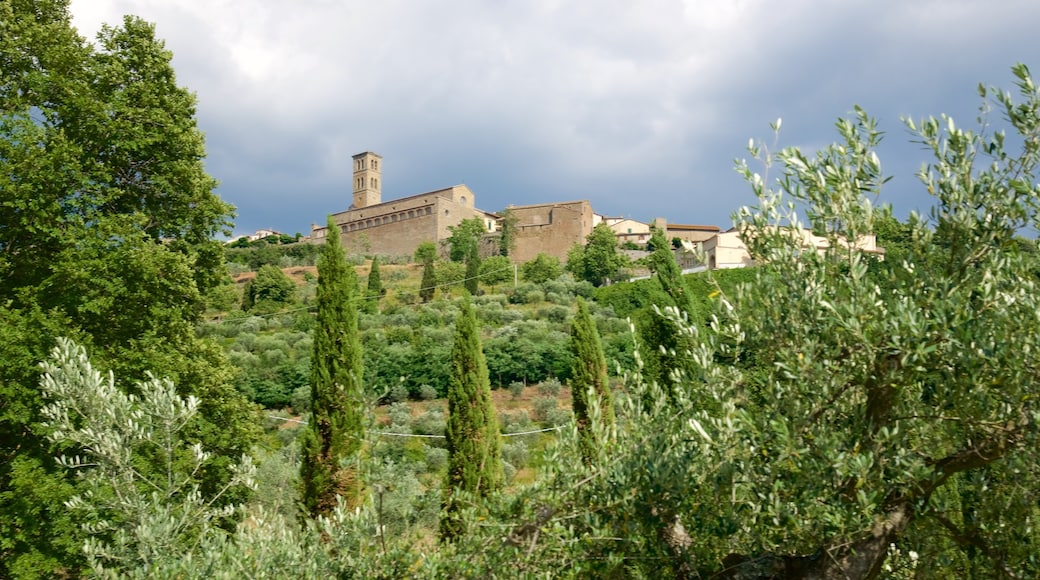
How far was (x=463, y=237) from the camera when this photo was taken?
76.1 metres

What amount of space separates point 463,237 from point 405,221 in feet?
44.5

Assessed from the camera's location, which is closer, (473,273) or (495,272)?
(473,273)

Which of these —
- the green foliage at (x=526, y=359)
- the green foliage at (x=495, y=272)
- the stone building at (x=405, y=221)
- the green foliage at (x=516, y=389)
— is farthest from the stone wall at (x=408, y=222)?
the green foliage at (x=516, y=389)

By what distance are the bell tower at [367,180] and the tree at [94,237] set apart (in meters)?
86.8

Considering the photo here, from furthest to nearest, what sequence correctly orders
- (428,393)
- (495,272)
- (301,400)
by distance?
(495,272), (428,393), (301,400)

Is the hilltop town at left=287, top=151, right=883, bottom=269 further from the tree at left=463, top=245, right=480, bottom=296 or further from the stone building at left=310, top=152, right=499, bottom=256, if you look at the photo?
the tree at left=463, top=245, right=480, bottom=296

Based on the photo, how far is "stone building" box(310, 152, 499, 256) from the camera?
84.3 meters

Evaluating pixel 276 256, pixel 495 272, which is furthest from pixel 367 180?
pixel 495 272

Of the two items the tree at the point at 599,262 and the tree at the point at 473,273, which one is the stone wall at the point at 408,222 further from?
the tree at the point at 599,262

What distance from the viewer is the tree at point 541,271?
59.9m

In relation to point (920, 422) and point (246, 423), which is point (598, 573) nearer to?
point (920, 422)

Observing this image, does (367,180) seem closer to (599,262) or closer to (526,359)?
(599,262)

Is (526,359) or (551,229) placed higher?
(551,229)

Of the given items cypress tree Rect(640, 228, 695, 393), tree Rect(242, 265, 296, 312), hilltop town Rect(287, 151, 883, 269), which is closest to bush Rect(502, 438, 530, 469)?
cypress tree Rect(640, 228, 695, 393)
